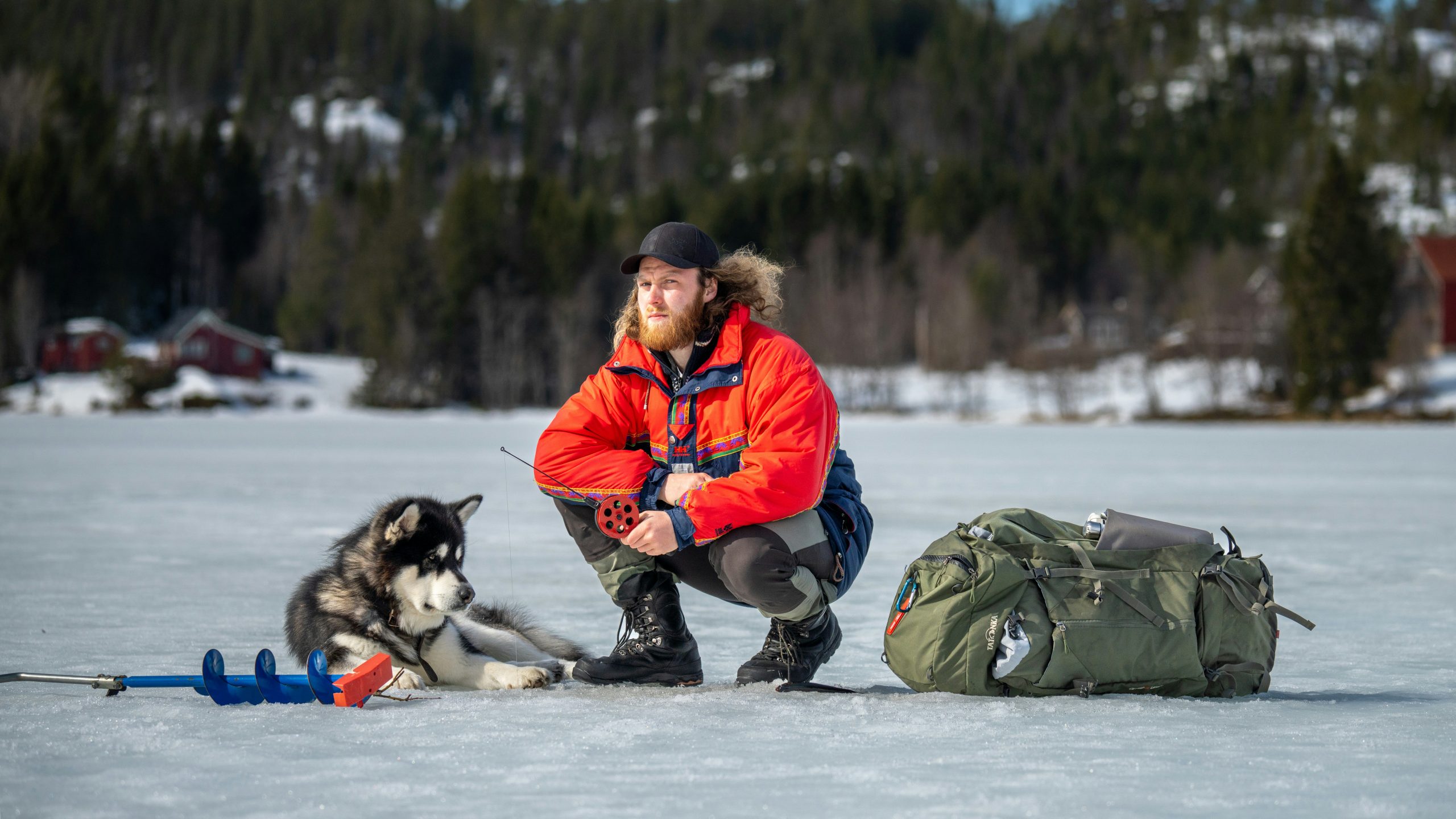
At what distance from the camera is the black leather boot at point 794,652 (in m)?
3.86

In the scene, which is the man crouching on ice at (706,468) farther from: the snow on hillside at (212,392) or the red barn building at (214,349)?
the red barn building at (214,349)

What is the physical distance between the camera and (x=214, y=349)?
57875mm

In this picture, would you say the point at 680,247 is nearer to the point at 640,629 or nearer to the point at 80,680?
the point at 640,629

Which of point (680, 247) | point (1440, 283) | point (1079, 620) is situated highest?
point (1440, 283)

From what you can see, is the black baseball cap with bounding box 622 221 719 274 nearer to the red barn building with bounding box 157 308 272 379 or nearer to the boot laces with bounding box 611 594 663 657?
the boot laces with bounding box 611 594 663 657

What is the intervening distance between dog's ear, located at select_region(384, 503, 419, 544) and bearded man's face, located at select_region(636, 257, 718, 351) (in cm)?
87

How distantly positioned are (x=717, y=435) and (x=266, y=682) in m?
1.48

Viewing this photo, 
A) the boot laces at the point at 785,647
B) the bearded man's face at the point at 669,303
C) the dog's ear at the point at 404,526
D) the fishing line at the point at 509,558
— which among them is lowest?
the fishing line at the point at 509,558

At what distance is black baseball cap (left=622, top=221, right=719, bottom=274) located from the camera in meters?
3.74

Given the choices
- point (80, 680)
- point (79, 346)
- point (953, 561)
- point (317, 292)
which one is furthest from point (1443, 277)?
point (79, 346)

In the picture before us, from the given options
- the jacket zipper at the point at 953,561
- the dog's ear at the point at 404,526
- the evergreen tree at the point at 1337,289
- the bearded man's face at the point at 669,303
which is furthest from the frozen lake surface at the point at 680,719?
the evergreen tree at the point at 1337,289

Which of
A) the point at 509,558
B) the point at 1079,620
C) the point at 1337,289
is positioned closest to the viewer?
the point at 1079,620

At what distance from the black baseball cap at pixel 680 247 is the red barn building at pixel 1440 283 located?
54.0 metres

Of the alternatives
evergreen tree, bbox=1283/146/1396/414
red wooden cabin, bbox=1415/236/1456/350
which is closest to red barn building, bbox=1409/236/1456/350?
red wooden cabin, bbox=1415/236/1456/350
